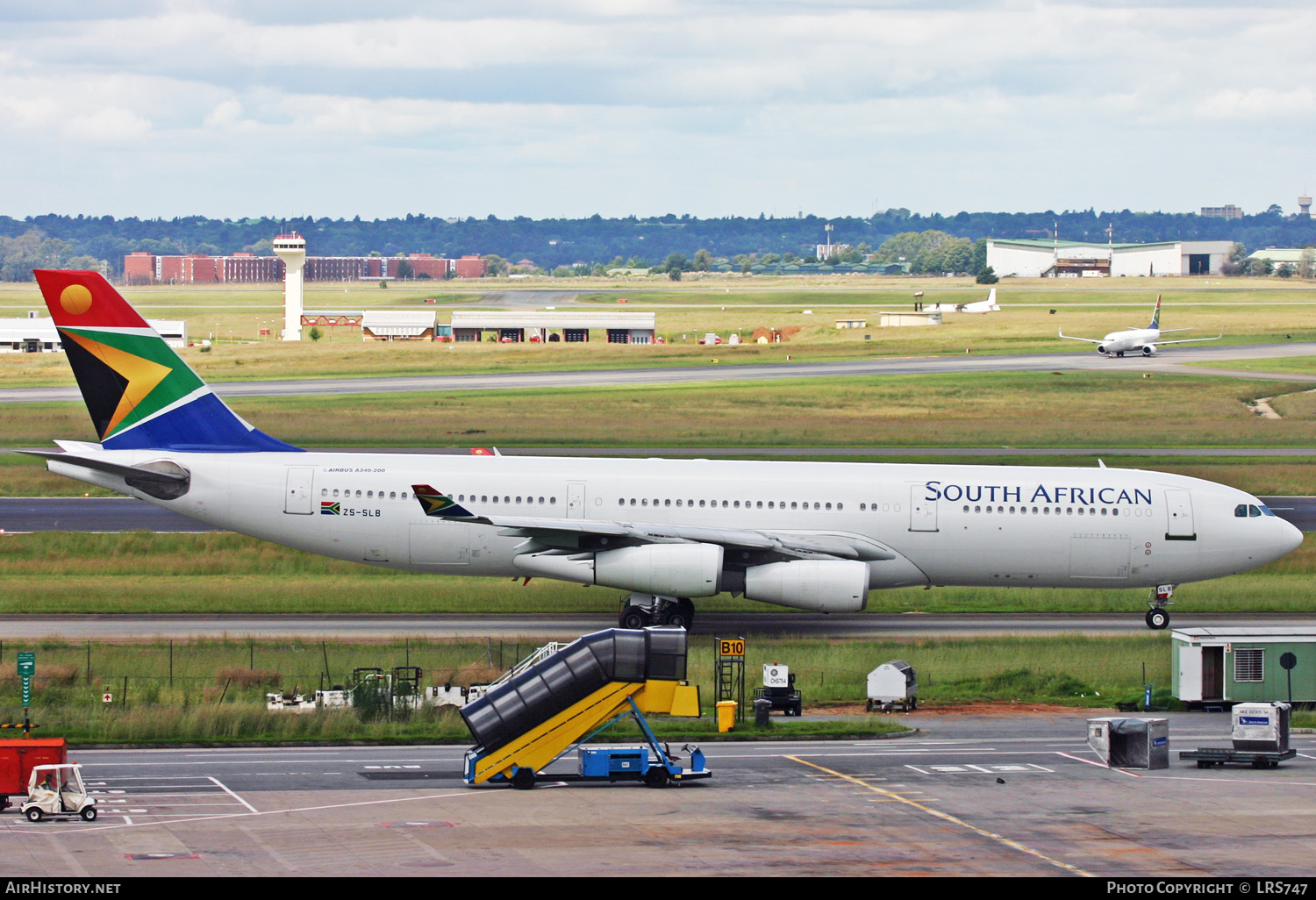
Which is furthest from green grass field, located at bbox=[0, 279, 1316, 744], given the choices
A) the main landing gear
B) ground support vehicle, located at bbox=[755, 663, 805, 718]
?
the main landing gear

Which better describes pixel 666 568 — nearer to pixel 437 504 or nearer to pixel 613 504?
pixel 613 504

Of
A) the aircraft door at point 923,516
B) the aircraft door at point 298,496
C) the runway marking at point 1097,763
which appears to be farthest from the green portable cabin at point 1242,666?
the aircraft door at point 298,496

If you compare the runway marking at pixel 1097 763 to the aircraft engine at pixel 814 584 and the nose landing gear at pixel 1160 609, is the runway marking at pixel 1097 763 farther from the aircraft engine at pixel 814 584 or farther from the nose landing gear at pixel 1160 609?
the nose landing gear at pixel 1160 609

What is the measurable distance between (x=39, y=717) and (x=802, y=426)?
62.2 m

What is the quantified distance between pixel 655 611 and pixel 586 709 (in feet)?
42.8

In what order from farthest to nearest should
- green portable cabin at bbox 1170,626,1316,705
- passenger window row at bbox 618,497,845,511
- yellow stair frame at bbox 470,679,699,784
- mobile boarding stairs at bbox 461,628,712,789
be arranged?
passenger window row at bbox 618,497,845,511 < green portable cabin at bbox 1170,626,1316,705 < mobile boarding stairs at bbox 461,628,712,789 < yellow stair frame at bbox 470,679,699,784

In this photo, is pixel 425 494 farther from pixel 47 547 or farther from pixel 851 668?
A: pixel 47 547

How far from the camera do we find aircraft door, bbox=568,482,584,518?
41.3 metres

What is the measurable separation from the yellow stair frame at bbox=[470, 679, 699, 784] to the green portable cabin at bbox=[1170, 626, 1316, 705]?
43.9 feet

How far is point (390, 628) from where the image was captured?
135 feet

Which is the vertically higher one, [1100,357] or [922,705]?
[1100,357]

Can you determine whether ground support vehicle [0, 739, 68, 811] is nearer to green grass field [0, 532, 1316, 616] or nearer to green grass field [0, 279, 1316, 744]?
green grass field [0, 279, 1316, 744]

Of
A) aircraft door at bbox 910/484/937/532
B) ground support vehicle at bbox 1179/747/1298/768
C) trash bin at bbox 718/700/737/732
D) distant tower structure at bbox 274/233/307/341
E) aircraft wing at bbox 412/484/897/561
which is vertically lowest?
ground support vehicle at bbox 1179/747/1298/768
